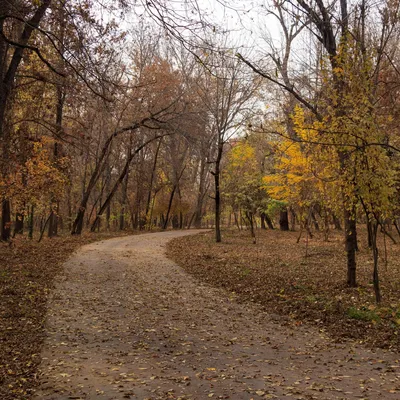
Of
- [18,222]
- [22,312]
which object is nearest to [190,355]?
[22,312]

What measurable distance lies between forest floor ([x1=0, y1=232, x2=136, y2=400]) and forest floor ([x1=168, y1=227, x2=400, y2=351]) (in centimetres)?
416

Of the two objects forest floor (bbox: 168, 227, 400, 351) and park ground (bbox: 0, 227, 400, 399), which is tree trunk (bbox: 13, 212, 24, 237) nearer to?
park ground (bbox: 0, 227, 400, 399)

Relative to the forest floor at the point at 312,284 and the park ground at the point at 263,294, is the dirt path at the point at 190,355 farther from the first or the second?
the forest floor at the point at 312,284

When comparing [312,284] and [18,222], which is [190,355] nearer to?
[312,284]

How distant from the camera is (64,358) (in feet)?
17.8

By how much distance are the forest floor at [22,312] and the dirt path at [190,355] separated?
0.20 metres

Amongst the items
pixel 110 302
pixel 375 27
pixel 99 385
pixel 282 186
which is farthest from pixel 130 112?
pixel 99 385

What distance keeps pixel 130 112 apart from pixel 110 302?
58.1 feet

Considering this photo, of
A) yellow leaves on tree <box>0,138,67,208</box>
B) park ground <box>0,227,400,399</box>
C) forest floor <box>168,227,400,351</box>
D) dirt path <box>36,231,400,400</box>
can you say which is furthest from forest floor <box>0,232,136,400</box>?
forest floor <box>168,227,400,351</box>

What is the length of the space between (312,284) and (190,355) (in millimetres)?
5226

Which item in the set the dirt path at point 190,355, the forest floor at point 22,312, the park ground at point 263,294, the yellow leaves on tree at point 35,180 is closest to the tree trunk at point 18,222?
the park ground at point 263,294

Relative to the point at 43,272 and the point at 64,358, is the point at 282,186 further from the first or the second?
the point at 64,358

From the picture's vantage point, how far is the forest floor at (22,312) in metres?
4.82

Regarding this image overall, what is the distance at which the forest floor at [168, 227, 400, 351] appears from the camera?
22.7ft
